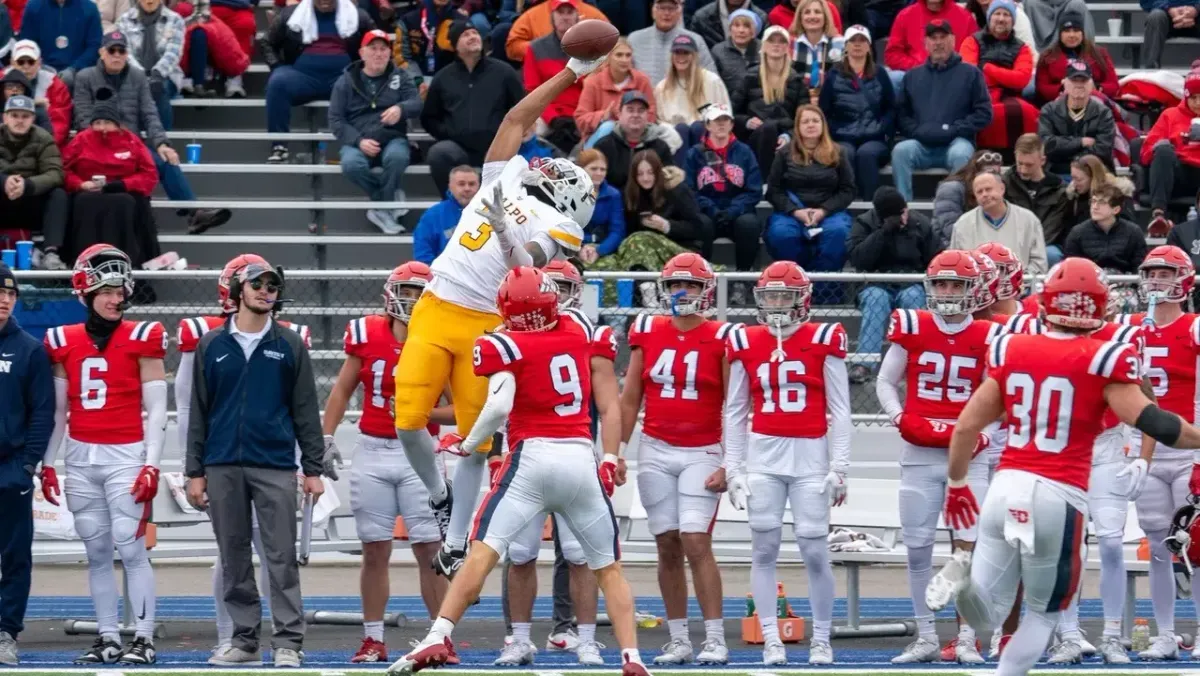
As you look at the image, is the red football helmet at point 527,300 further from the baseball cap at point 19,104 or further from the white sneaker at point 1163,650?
the baseball cap at point 19,104

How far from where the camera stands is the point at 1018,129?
44.6 ft

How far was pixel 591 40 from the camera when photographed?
800 centimetres

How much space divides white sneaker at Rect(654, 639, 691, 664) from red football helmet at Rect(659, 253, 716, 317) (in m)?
1.55

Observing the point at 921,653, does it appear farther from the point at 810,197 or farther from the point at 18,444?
the point at 810,197

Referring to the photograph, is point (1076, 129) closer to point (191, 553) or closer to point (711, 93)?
point (711, 93)

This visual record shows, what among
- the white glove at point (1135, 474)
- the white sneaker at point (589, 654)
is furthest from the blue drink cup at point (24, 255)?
the white glove at point (1135, 474)

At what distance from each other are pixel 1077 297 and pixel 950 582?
112 cm

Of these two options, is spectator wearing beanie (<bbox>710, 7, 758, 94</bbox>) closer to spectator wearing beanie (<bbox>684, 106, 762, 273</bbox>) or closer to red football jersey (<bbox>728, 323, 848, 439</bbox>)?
spectator wearing beanie (<bbox>684, 106, 762, 273</bbox>)

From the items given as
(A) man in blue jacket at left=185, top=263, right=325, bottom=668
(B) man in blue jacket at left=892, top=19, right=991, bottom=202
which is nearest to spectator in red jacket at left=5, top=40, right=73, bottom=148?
(A) man in blue jacket at left=185, top=263, right=325, bottom=668

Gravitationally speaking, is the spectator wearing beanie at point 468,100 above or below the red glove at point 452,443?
above

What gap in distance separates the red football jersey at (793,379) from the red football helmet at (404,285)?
1.57 m

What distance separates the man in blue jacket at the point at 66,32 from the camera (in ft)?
46.0

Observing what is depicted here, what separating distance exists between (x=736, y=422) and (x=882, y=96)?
5.08 meters

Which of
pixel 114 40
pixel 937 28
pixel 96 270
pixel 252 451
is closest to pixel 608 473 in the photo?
pixel 252 451
